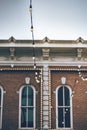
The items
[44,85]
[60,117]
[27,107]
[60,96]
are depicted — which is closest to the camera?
[60,117]

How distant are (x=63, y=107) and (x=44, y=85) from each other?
1573 mm

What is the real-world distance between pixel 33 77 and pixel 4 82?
63.8 inches

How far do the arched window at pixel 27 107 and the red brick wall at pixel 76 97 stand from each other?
110 centimetres

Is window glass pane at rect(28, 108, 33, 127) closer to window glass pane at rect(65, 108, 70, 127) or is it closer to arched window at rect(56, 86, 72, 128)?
arched window at rect(56, 86, 72, 128)

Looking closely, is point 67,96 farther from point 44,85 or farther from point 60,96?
point 44,85

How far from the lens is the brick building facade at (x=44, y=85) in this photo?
14.6 metres

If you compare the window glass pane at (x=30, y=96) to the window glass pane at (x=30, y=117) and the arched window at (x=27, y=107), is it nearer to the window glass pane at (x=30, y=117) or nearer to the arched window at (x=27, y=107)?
the arched window at (x=27, y=107)

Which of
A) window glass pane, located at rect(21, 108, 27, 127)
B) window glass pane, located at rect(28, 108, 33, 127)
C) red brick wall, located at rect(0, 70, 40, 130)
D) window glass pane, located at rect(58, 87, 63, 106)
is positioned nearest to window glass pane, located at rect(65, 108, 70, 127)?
window glass pane, located at rect(58, 87, 63, 106)

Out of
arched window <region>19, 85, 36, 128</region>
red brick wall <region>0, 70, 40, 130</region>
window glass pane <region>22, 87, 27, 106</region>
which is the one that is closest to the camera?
red brick wall <region>0, 70, 40, 130</region>

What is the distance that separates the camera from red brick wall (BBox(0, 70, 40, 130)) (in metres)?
14.6

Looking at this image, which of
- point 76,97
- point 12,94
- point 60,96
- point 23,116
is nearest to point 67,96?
point 60,96

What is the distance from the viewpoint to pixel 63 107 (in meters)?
14.9

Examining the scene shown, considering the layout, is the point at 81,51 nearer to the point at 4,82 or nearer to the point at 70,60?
the point at 70,60

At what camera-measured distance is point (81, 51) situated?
49.9 ft
